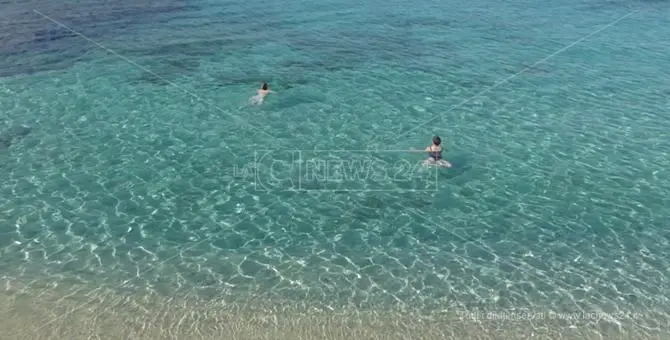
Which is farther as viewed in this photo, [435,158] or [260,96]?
[260,96]

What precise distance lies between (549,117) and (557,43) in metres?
14.2

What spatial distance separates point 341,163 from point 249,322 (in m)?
11.8

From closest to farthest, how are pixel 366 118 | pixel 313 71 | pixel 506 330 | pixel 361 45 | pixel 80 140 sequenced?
1. pixel 506 330
2. pixel 80 140
3. pixel 366 118
4. pixel 313 71
5. pixel 361 45

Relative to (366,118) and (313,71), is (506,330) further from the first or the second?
(313,71)

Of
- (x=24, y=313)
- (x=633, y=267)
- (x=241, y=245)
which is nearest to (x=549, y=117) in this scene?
(x=633, y=267)

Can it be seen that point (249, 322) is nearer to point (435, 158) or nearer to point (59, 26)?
point (435, 158)

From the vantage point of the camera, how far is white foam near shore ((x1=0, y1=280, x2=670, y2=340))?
2117cm

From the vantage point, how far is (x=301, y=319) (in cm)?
2194

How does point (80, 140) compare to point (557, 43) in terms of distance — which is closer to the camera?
point (80, 140)

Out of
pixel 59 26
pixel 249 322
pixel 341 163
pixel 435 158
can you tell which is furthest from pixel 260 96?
pixel 59 26

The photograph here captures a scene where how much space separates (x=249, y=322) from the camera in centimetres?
2178

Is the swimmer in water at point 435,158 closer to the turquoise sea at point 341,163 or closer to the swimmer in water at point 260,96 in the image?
the turquoise sea at point 341,163

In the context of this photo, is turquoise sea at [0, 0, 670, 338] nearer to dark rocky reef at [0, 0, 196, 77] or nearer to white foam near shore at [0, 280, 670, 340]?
dark rocky reef at [0, 0, 196, 77]

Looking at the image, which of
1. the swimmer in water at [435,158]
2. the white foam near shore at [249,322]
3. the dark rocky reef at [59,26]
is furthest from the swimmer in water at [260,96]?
the white foam near shore at [249,322]
